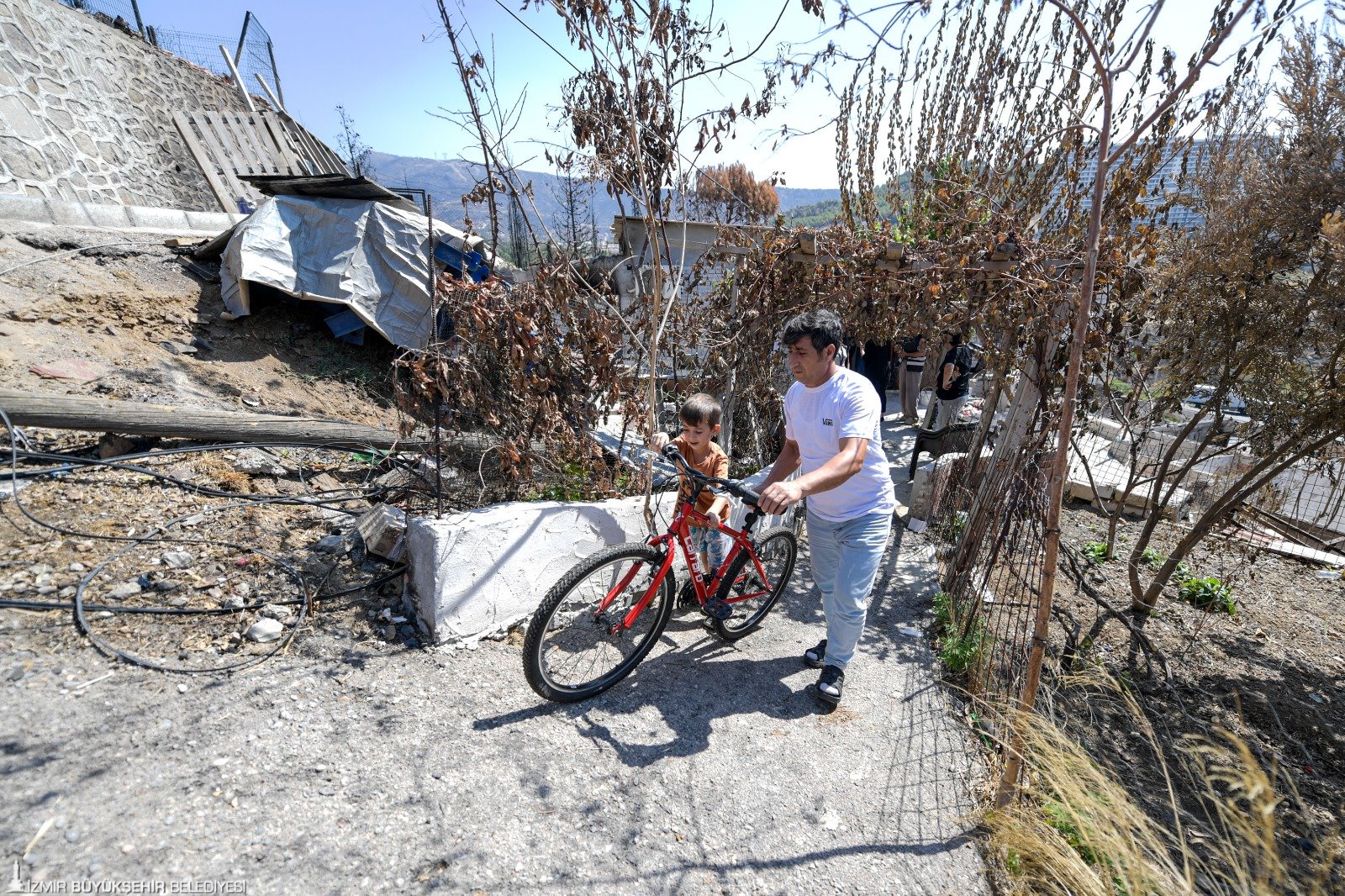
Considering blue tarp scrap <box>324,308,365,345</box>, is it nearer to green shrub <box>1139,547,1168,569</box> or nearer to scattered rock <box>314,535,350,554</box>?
scattered rock <box>314,535,350,554</box>

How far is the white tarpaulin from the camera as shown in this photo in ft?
24.1

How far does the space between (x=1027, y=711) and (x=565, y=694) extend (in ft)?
6.62

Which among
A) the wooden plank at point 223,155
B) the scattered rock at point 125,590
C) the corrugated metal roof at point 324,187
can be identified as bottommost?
the scattered rock at point 125,590

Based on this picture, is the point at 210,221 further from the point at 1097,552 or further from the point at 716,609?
the point at 1097,552

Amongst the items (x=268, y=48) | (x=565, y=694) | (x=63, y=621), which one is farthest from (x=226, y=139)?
(x=565, y=694)

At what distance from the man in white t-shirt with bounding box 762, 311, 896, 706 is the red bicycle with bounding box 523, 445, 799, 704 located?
1.19 feet

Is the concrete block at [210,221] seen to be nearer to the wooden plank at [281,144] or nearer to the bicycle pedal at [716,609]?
the wooden plank at [281,144]

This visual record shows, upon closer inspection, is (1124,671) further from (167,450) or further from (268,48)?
(268,48)

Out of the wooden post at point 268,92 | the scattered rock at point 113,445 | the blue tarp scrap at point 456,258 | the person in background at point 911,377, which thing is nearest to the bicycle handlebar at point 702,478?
the scattered rock at point 113,445

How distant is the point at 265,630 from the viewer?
10.4 ft

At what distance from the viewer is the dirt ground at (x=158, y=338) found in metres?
5.43

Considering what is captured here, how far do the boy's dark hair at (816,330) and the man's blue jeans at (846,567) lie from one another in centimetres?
90

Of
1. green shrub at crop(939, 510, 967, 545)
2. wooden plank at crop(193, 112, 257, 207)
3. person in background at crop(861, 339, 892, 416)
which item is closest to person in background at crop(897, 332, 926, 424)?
person in background at crop(861, 339, 892, 416)

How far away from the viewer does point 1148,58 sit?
5.59m
